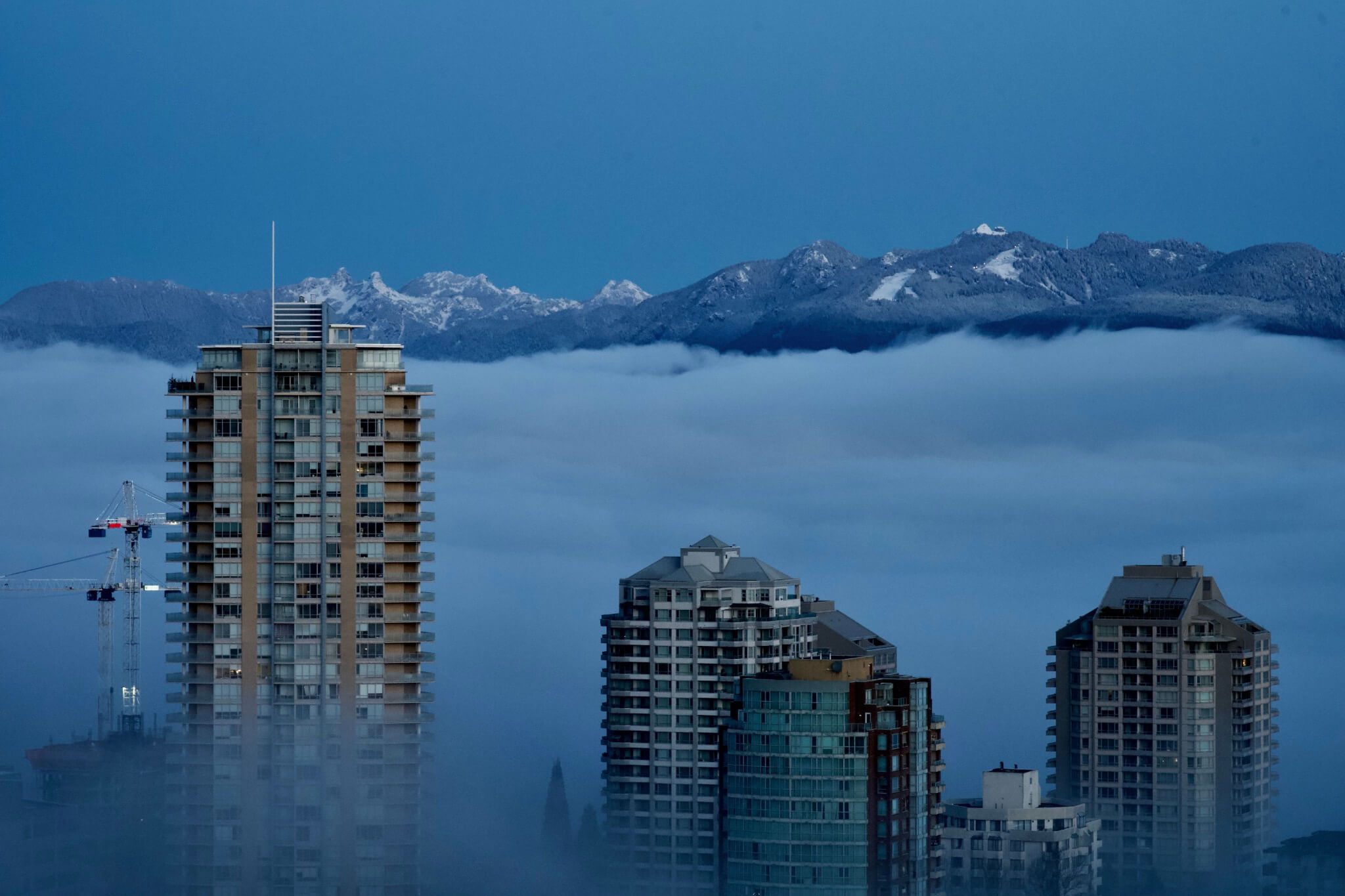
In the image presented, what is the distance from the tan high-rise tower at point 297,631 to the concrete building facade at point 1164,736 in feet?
203

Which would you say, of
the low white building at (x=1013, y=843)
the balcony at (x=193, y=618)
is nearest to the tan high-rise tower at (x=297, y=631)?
the balcony at (x=193, y=618)

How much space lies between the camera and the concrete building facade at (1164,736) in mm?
192500

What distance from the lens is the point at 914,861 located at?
149750mm

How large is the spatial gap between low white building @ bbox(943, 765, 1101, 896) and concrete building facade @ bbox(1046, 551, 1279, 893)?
63.9 feet

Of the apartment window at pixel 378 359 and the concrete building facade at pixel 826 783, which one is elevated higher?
the apartment window at pixel 378 359

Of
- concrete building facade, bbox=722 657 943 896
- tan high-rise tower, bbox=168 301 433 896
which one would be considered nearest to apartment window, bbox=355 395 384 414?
tan high-rise tower, bbox=168 301 433 896

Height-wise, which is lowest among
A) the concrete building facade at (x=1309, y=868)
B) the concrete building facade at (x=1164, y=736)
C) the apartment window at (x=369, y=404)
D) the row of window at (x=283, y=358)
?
the concrete building facade at (x=1309, y=868)

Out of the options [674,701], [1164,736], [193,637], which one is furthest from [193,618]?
[1164,736]

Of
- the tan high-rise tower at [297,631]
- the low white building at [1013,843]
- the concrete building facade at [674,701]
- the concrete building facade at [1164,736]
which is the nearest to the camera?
the tan high-rise tower at [297,631]

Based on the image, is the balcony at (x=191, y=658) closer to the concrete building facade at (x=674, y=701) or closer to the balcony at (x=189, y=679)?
the balcony at (x=189, y=679)

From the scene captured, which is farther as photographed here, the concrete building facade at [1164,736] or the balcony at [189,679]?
the concrete building facade at [1164,736]

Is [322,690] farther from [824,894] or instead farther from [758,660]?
[758,660]

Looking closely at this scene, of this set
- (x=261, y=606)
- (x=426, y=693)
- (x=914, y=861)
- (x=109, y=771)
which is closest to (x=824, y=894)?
(x=914, y=861)

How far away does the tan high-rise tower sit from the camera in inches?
5782
